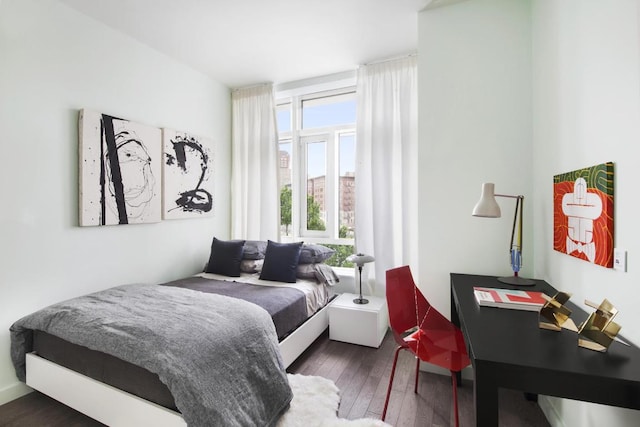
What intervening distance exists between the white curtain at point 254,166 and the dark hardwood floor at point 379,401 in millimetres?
1903

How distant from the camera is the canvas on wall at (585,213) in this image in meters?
1.23

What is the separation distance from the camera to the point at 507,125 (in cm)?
218

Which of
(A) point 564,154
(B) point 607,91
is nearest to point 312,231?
(A) point 564,154

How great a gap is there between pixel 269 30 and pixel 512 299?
9.36 feet

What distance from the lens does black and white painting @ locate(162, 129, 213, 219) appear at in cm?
314

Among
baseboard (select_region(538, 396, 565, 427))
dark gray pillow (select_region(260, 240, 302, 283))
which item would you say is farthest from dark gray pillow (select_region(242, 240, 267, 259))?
baseboard (select_region(538, 396, 565, 427))

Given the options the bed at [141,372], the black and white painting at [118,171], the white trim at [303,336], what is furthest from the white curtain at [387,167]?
the black and white painting at [118,171]

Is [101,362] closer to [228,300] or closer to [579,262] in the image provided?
[228,300]

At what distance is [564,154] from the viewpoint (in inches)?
64.7

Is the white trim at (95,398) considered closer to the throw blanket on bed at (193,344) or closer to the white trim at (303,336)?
the throw blanket on bed at (193,344)

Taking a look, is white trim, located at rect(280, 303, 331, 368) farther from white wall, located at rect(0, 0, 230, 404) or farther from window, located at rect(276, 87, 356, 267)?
white wall, located at rect(0, 0, 230, 404)

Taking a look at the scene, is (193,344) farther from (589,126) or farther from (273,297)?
(589,126)

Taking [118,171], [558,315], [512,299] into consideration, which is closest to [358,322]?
[512,299]

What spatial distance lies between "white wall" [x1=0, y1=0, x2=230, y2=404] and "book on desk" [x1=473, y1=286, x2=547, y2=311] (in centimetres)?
291
